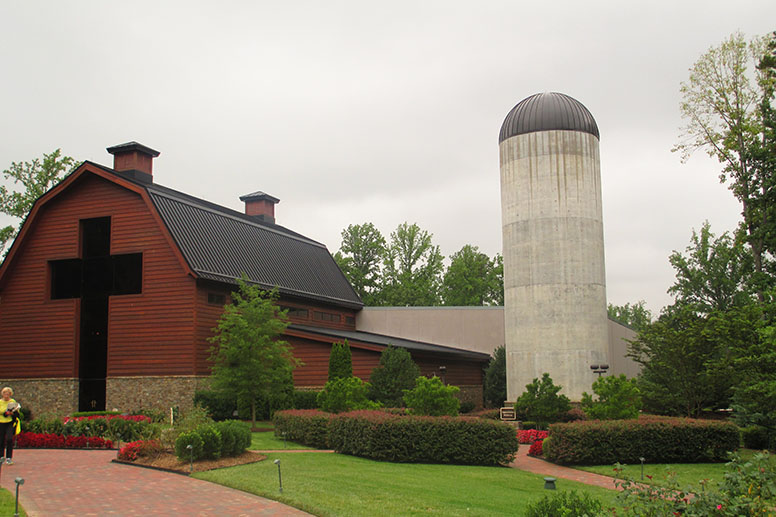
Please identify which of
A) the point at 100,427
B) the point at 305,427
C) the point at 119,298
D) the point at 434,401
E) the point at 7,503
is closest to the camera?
the point at 7,503

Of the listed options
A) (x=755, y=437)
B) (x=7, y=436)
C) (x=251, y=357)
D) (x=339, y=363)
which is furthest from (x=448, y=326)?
(x=7, y=436)

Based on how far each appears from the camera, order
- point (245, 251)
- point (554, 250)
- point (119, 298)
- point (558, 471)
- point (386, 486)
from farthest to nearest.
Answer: point (245, 251)
point (554, 250)
point (119, 298)
point (558, 471)
point (386, 486)

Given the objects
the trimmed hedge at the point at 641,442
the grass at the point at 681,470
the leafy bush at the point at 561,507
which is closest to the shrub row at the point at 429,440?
the trimmed hedge at the point at 641,442

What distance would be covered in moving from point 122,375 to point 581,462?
19.5 m

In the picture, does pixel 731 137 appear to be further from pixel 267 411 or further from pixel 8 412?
pixel 8 412

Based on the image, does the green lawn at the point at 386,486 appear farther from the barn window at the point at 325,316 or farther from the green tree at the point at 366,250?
the green tree at the point at 366,250

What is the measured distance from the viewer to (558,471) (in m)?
18.3

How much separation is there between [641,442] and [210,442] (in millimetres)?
11281

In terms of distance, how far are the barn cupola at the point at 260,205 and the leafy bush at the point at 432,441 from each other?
29.7 meters

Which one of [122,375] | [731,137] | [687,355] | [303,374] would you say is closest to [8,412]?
[122,375]

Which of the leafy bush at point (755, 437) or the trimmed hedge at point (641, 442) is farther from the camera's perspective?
the leafy bush at point (755, 437)

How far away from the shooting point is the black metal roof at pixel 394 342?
33750 millimetres

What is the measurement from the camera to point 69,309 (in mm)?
31781

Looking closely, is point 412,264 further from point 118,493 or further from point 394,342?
point 118,493
